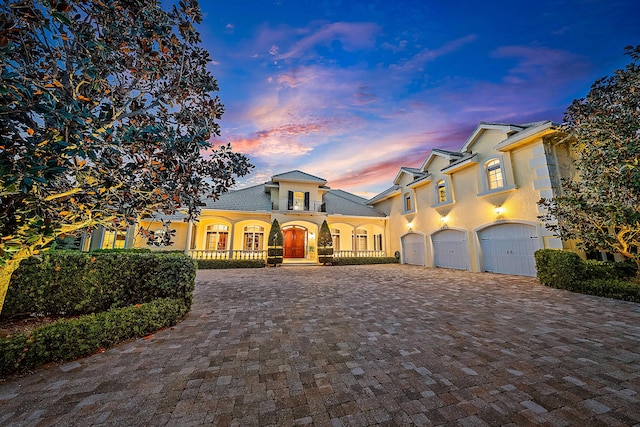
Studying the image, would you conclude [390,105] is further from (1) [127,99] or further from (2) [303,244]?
(2) [303,244]

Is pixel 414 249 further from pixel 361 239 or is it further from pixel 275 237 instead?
pixel 275 237

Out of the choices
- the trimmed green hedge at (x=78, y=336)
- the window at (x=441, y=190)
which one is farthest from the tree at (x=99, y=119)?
the window at (x=441, y=190)

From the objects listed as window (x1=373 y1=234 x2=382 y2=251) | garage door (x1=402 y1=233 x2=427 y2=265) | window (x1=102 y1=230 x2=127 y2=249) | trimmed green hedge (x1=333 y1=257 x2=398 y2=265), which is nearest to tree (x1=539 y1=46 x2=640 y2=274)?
garage door (x1=402 y1=233 x2=427 y2=265)

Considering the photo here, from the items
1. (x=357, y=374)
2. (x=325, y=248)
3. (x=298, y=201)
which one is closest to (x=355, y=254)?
(x=325, y=248)

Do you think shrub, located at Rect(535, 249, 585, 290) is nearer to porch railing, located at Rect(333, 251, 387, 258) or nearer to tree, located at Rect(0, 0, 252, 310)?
tree, located at Rect(0, 0, 252, 310)

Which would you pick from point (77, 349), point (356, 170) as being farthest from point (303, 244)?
point (77, 349)

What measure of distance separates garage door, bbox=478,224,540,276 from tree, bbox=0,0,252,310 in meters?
12.3

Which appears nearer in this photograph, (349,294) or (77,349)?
(77,349)

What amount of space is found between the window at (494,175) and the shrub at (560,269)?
407 cm

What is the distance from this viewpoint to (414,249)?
54.2 feet

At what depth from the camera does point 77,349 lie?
3.11m

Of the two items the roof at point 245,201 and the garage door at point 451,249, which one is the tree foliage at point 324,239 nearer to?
the roof at point 245,201

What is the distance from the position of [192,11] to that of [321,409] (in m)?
5.89

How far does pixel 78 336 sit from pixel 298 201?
49.4 feet
